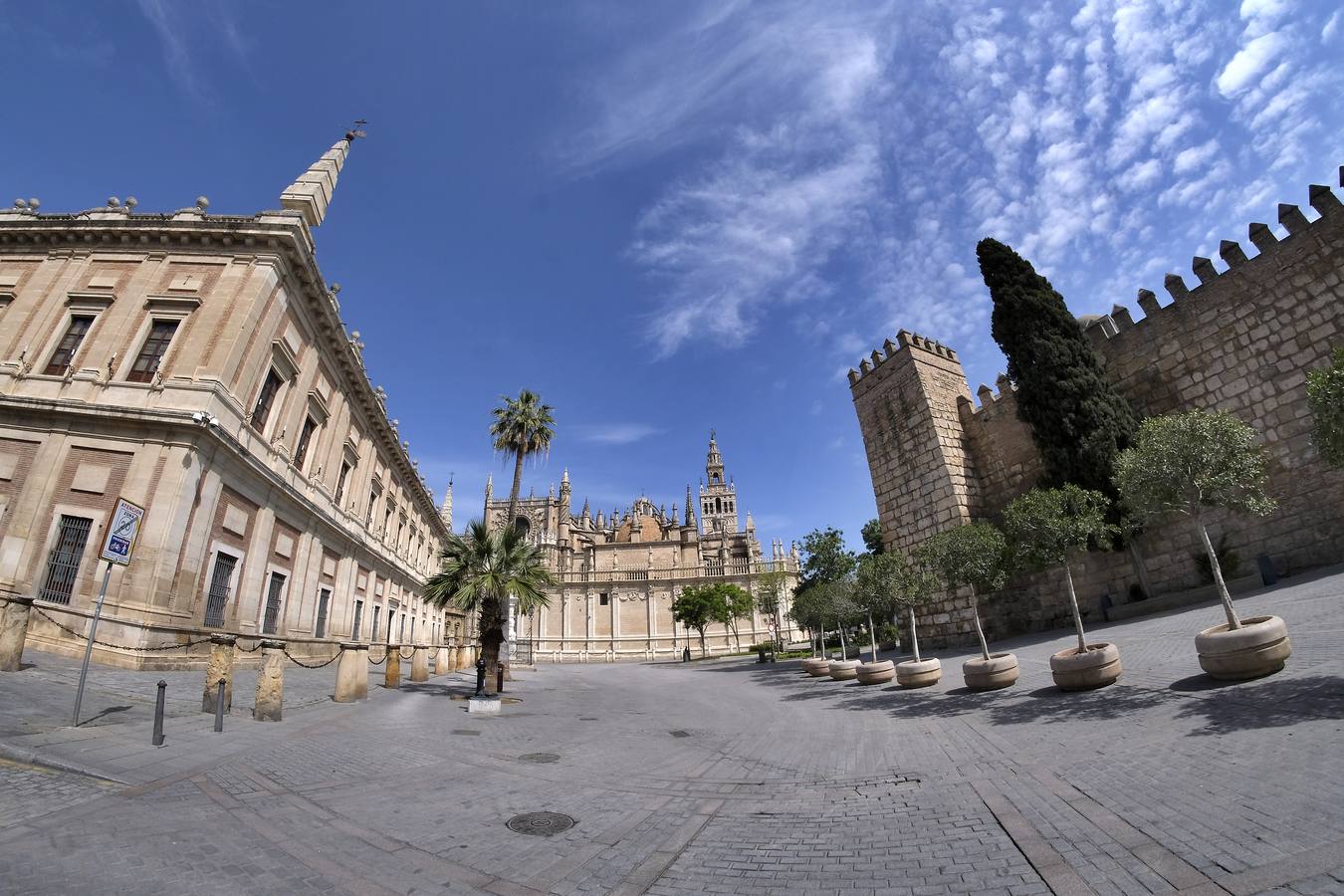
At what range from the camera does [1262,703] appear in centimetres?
636

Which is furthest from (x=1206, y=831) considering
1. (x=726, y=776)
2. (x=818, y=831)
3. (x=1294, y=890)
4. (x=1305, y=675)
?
(x=1305, y=675)

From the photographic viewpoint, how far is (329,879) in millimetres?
3775

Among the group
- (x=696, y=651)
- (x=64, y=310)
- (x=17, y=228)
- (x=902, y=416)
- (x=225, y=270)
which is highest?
(x=17, y=228)

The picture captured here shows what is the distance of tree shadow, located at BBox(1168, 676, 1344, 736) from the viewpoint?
571 cm

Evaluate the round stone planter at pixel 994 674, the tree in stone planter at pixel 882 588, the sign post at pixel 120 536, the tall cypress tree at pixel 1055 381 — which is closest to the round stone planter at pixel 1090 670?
the round stone planter at pixel 994 674

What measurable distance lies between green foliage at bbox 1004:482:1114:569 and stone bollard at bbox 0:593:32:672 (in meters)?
19.6

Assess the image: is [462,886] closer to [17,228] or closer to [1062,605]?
[1062,605]

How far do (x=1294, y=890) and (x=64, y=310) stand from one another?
2886 cm

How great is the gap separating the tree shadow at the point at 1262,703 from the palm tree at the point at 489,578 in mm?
14302

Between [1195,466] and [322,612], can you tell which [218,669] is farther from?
[322,612]

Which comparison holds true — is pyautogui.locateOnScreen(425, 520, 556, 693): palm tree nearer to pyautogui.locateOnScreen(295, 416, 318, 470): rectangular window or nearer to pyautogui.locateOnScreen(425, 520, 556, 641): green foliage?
pyautogui.locateOnScreen(425, 520, 556, 641): green foliage

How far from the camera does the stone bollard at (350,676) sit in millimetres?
13422

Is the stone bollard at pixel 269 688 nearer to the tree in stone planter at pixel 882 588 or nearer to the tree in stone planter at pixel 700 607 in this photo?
the tree in stone planter at pixel 882 588

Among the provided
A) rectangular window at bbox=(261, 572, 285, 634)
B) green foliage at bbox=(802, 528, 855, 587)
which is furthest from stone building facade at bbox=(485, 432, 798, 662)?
rectangular window at bbox=(261, 572, 285, 634)
